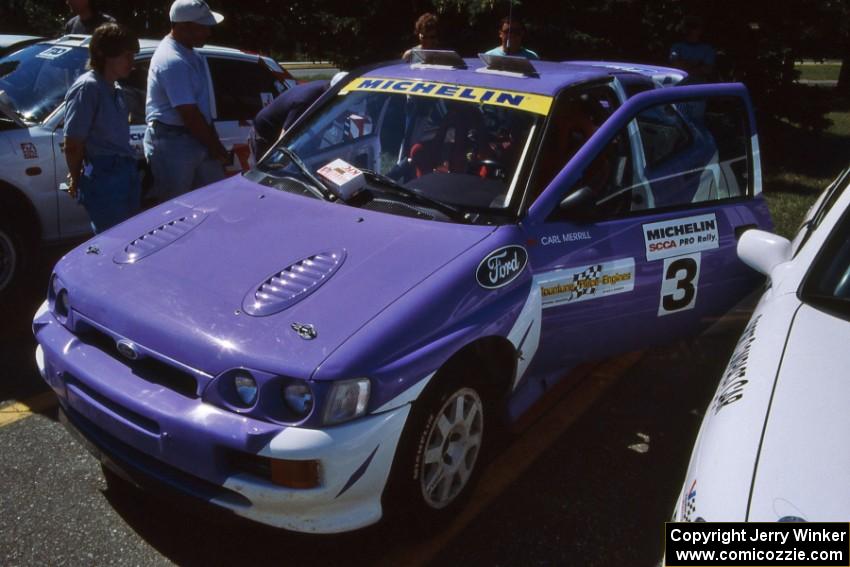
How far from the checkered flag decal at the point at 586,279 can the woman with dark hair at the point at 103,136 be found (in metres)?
2.72

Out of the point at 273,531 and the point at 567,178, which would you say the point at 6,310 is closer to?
Result: the point at 273,531

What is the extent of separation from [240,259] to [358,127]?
4.05 ft

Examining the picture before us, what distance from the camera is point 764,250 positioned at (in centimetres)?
327

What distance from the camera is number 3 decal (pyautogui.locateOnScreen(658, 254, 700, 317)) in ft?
12.8

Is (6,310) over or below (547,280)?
below

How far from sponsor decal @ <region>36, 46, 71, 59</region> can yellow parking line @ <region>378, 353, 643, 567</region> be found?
4.53 metres

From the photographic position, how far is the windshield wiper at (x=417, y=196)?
132 inches

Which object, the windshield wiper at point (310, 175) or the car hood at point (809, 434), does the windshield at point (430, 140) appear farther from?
the car hood at point (809, 434)

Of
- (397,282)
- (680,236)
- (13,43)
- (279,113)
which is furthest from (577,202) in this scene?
(13,43)

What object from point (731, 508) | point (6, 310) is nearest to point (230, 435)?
point (731, 508)

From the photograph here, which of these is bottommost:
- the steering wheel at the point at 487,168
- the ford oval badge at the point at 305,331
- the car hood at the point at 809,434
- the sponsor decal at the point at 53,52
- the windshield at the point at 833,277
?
the sponsor decal at the point at 53,52

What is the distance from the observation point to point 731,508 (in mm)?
1948

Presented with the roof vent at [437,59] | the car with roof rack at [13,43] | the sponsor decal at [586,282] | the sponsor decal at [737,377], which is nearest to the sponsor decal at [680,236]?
the sponsor decal at [586,282]

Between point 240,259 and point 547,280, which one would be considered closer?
point 240,259
